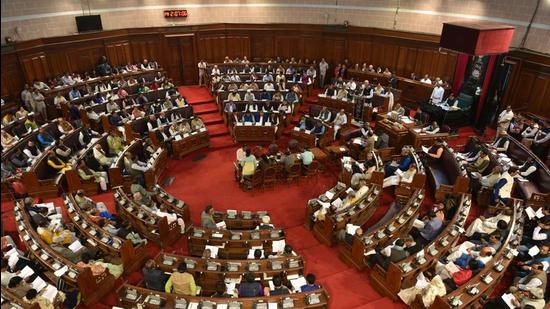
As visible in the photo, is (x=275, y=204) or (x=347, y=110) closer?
(x=275, y=204)

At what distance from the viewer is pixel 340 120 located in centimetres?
1484

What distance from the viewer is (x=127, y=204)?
9898mm

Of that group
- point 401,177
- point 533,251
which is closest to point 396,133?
point 401,177

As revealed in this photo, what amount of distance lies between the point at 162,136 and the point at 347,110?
7.83m

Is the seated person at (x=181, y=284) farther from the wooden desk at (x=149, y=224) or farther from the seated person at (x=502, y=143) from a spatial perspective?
the seated person at (x=502, y=143)

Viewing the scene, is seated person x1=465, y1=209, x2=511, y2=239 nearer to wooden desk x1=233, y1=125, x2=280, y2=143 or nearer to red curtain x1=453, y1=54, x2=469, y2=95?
wooden desk x1=233, y1=125, x2=280, y2=143

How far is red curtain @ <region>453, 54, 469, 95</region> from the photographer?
16.4 meters

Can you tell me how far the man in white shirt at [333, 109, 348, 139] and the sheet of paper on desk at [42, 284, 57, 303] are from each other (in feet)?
34.7

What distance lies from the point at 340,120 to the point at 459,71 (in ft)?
20.4

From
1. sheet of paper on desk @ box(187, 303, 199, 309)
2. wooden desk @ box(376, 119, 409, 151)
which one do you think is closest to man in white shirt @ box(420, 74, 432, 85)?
wooden desk @ box(376, 119, 409, 151)

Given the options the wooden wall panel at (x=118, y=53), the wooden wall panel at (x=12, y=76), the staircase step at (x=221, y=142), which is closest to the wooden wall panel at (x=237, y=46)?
the wooden wall panel at (x=118, y=53)

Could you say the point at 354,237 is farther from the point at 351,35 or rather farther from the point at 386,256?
the point at 351,35

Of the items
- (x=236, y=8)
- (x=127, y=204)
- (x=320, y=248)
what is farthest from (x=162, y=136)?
(x=236, y=8)

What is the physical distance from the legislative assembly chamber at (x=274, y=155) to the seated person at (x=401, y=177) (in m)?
0.04
